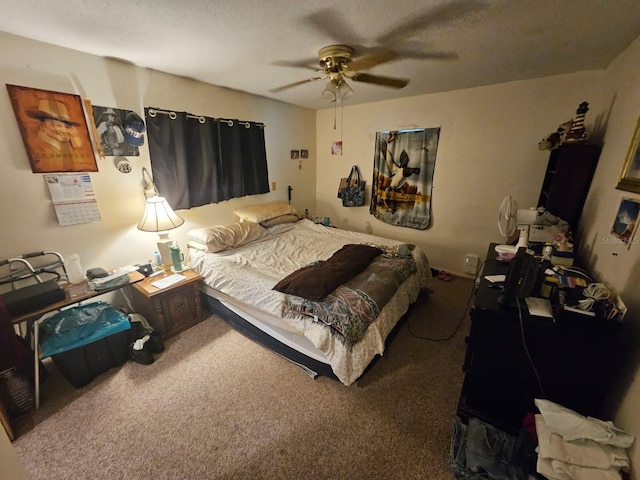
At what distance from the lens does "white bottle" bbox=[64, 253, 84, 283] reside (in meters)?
1.96

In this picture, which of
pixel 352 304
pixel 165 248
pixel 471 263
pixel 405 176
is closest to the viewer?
pixel 352 304

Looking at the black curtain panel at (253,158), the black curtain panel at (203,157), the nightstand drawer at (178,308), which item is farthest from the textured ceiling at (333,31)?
the nightstand drawer at (178,308)

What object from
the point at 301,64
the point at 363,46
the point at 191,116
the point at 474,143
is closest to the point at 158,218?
the point at 191,116

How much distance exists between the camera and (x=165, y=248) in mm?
2420

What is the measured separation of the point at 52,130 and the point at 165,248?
114cm

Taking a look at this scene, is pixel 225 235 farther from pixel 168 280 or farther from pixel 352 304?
pixel 352 304

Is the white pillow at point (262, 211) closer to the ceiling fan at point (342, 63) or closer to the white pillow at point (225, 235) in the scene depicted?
the white pillow at point (225, 235)

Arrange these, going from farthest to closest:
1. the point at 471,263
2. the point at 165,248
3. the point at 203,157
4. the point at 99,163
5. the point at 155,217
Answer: the point at 471,263, the point at 203,157, the point at 165,248, the point at 155,217, the point at 99,163

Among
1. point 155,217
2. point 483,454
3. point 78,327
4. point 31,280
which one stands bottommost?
point 483,454

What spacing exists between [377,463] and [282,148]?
11.4 feet

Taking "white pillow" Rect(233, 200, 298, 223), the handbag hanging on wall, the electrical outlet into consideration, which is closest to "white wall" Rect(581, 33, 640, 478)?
the electrical outlet

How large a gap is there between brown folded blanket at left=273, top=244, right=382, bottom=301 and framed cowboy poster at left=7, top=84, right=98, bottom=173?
5.99 feet

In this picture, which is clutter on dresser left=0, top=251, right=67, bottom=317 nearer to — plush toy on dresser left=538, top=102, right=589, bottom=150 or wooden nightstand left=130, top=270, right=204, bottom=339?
wooden nightstand left=130, top=270, right=204, bottom=339

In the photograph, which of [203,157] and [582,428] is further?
[203,157]
